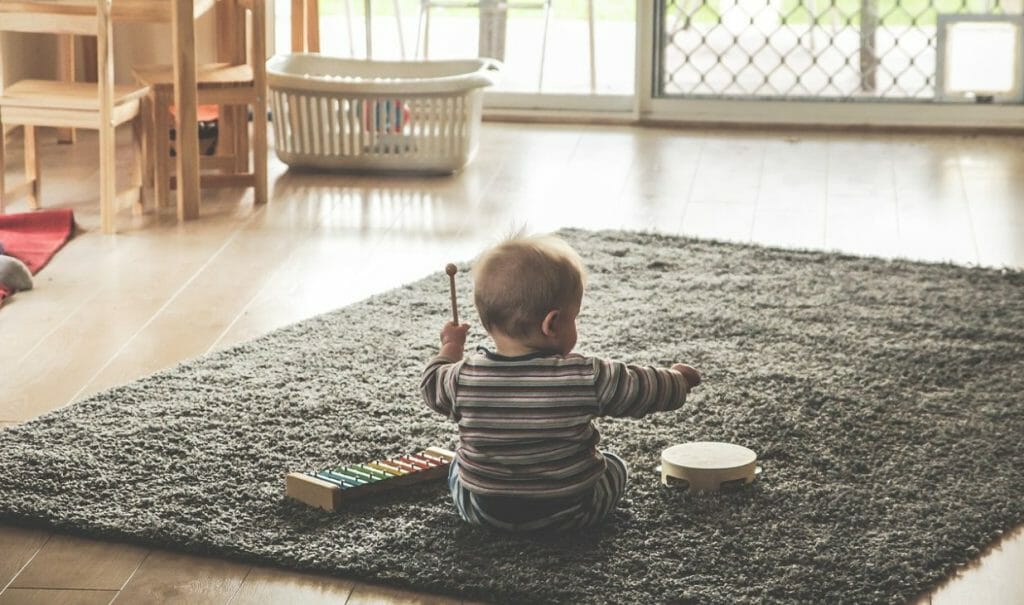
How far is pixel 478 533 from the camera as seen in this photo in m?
1.94

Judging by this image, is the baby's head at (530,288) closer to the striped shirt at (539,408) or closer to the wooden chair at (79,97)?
the striped shirt at (539,408)

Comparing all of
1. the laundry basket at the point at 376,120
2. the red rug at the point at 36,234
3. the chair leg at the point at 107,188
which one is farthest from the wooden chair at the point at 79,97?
the laundry basket at the point at 376,120

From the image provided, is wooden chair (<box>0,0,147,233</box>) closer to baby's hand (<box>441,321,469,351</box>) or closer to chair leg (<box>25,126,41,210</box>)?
chair leg (<box>25,126,41,210</box>)

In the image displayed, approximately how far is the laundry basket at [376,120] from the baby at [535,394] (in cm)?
232

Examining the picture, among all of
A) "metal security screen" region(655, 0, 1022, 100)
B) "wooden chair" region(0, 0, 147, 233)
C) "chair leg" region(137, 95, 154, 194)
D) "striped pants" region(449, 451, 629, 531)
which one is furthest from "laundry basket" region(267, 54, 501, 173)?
"striped pants" region(449, 451, 629, 531)

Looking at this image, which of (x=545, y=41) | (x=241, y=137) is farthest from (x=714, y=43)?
(x=241, y=137)

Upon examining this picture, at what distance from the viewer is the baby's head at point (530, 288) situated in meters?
1.86

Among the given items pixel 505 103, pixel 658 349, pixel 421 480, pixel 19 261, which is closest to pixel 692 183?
pixel 505 103

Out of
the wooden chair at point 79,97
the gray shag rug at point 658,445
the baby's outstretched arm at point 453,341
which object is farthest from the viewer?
the wooden chair at point 79,97

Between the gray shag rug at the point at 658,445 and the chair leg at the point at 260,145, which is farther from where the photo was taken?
the chair leg at the point at 260,145

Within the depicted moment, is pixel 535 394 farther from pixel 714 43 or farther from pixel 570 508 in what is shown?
pixel 714 43

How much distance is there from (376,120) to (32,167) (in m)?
0.97

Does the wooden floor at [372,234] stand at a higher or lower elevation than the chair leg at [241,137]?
lower

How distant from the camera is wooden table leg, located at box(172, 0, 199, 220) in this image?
3.65 m
